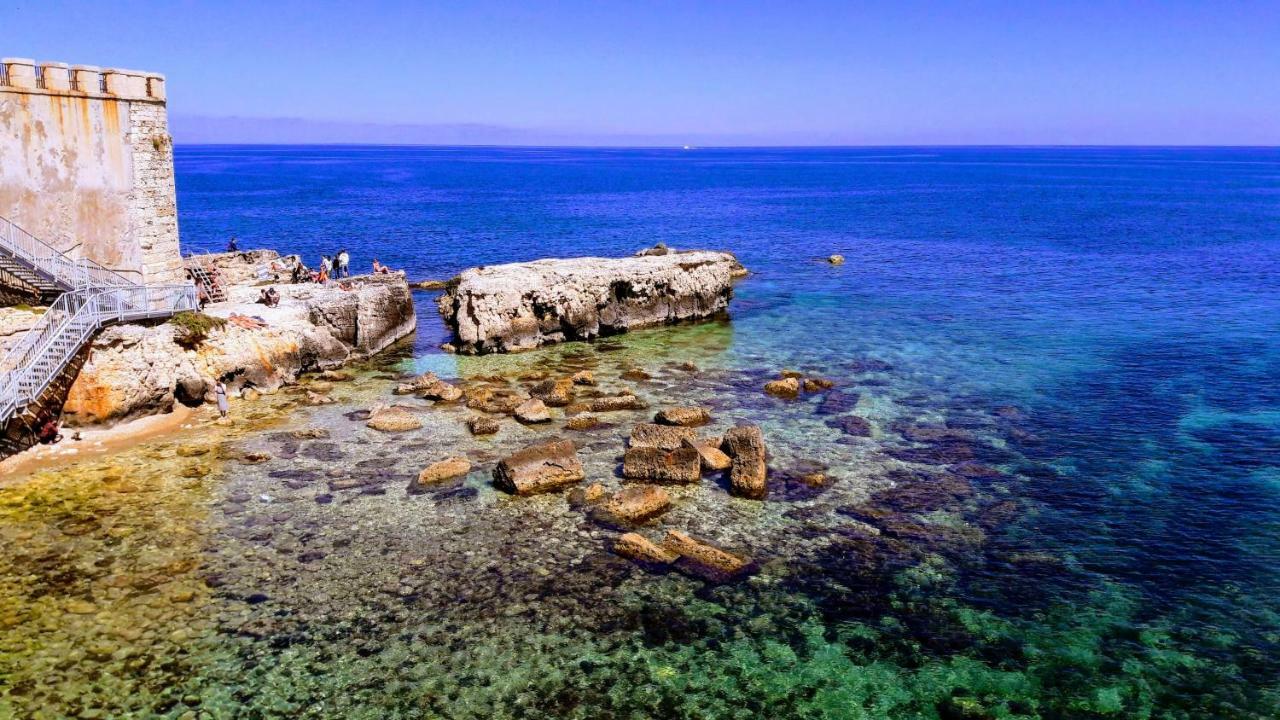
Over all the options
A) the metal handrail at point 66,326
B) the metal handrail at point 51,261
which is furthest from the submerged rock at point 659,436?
the metal handrail at point 51,261

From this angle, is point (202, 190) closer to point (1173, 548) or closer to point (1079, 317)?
point (1079, 317)

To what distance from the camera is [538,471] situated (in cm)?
2103

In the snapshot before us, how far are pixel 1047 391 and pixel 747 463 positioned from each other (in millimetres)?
13643

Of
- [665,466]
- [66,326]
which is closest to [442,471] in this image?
[665,466]

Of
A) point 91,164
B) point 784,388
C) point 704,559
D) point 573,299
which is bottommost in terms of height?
point 704,559

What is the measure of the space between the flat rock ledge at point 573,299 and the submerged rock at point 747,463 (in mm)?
15013

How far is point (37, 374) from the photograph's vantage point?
2295 cm

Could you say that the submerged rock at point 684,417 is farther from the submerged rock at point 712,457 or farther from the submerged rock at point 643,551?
the submerged rock at point 643,551

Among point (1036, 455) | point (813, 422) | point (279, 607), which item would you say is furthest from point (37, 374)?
point (1036, 455)

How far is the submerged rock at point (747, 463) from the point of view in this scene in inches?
819

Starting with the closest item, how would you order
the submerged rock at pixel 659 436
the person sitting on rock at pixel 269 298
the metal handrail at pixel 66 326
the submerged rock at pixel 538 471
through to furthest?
the submerged rock at pixel 538 471
the metal handrail at pixel 66 326
the submerged rock at pixel 659 436
the person sitting on rock at pixel 269 298

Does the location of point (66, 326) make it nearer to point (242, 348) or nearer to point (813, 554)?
point (242, 348)

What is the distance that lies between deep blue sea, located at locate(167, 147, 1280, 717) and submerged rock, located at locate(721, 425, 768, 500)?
4502mm

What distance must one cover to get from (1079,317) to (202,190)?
124m
